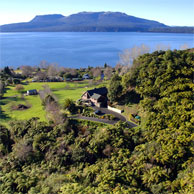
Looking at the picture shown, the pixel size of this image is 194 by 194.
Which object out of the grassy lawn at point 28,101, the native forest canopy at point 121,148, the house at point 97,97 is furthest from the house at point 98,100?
→ the grassy lawn at point 28,101

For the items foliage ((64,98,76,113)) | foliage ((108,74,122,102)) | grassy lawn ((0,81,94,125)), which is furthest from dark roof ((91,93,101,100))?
grassy lawn ((0,81,94,125))

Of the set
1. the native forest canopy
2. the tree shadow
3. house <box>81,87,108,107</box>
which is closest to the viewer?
the native forest canopy

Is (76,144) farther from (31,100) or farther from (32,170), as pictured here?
(31,100)

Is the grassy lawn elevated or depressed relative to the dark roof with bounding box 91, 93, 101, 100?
depressed

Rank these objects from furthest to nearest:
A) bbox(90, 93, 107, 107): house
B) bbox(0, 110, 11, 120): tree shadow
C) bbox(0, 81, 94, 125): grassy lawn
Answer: bbox(90, 93, 107, 107): house < bbox(0, 81, 94, 125): grassy lawn < bbox(0, 110, 11, 120): tree shadow

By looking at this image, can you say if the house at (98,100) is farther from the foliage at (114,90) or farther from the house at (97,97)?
the foliage at (114,90)

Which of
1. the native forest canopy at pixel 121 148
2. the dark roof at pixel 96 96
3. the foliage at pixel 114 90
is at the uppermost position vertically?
the foliage at pixel 114 90

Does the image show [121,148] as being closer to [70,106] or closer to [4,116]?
[70,106]

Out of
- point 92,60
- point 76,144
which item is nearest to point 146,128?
point 76,144

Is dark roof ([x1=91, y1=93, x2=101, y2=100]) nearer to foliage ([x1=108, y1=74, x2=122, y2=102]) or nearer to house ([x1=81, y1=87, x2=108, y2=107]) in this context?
house ([x1=81, y1=87, x2=108, y2=107])
